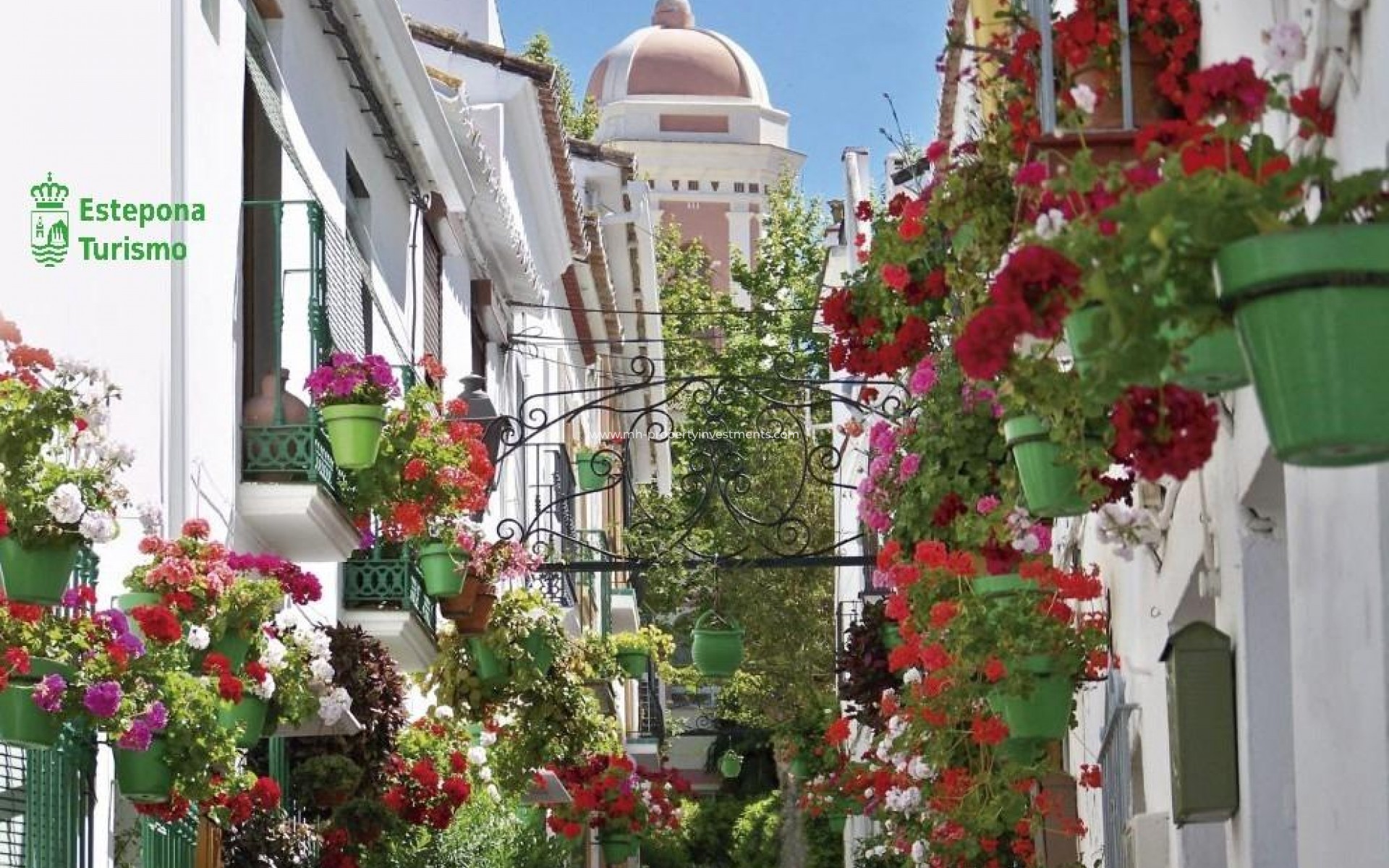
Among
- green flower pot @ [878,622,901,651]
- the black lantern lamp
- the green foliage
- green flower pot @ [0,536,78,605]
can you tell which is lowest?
the green foliage

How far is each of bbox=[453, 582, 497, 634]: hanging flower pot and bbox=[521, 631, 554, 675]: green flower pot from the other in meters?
0.44

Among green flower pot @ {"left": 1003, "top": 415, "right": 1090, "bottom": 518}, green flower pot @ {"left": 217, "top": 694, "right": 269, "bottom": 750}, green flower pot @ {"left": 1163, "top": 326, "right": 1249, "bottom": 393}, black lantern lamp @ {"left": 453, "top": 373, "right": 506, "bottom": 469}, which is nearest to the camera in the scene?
green flower pot @ {"left": 1163, "top": 326, "right": 1249, "bottom": 393}

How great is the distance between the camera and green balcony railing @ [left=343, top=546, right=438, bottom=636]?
15.0 meters

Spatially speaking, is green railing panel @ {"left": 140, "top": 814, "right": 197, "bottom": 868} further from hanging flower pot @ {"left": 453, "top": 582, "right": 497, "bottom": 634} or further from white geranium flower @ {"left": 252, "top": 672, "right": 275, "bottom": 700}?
hanging flower pot @ {"left": 453, "top": 582, "right": 497, "bottom": 634}

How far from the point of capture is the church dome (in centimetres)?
7800

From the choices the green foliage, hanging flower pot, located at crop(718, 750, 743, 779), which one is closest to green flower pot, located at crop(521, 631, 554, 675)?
the green foliage

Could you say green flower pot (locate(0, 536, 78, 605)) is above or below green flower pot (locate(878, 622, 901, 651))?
above

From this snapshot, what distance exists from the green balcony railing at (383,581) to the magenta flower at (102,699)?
22.4 feet

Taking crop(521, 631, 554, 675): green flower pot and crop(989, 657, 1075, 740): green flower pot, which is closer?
crop(989, 657, 1075, 740): green flower pot

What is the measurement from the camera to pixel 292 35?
549 inches

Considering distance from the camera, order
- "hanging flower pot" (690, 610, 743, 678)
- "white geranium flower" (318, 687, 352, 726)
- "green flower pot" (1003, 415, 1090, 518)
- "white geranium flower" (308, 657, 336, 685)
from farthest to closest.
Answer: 1. "hanging flower pot" (690, 610, 743, 678)
2. "white geranium flower" (318, 687, 352, 726)
3. "white geranium flower" (308, 657, 336, 685)
4. "green flower pot" (1003, 415, 1090, 518)

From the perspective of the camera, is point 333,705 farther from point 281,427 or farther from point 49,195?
point 49,195

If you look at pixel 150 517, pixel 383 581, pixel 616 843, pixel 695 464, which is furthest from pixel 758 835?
pixel 150 517

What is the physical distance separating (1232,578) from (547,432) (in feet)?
68.3
